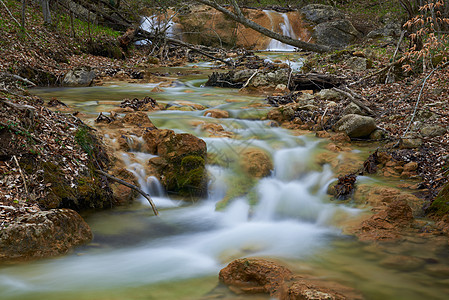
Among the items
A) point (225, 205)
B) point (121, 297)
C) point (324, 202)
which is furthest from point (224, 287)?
point (324, 202)

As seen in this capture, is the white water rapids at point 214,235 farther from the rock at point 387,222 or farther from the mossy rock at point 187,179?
the rock at point 387,222

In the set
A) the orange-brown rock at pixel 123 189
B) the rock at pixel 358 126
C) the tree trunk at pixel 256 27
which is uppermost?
the tree trunk at pixel 256 27

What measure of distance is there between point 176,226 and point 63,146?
1902 mm

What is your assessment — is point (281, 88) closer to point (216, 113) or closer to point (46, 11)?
point (216, 113)

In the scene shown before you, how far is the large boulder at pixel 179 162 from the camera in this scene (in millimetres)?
5742

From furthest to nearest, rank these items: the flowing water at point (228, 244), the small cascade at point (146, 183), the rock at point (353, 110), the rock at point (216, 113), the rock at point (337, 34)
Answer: the rock at point (337, 34) < the rock at point (216, 113) < the rock at point (353, 110) < the small cascade at point (146, 183) < the flowing water at point (228, 244)

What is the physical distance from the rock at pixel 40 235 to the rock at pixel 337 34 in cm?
2212

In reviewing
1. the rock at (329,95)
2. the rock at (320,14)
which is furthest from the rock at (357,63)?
the rock at (320,14)

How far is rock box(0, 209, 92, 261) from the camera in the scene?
3.56 m

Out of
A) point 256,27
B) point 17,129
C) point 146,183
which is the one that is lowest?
point 146,183

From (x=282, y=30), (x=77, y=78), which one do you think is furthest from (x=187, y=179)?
(x=282, y=30)

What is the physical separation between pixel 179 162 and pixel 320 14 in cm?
2266

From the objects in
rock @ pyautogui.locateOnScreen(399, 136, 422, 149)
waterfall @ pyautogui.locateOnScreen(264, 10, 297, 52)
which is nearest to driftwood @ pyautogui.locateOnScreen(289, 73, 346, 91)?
rock @ pyautogui.locateOnScreen(399, 136, 422, 149)

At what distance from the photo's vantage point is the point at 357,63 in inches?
483
